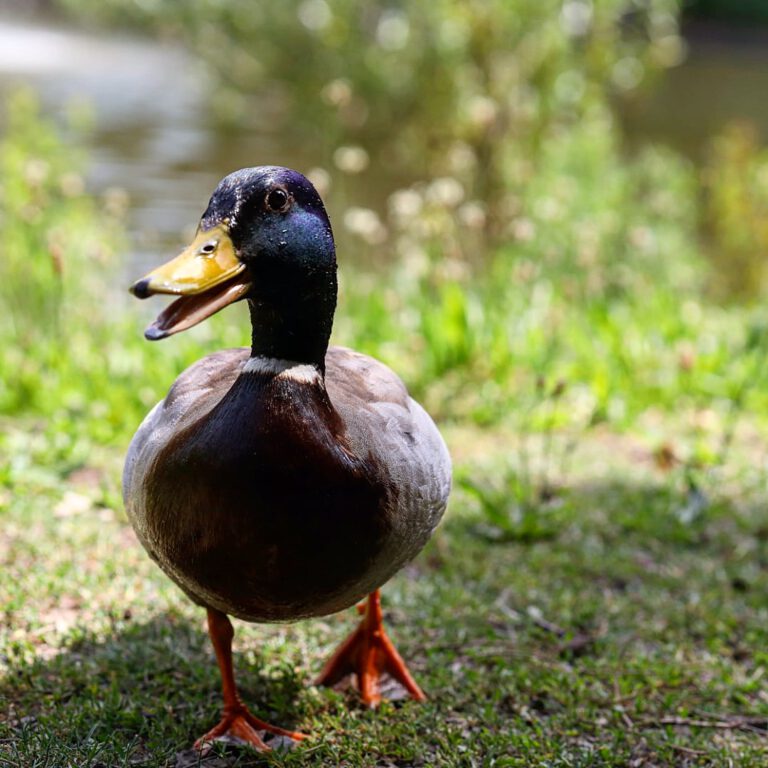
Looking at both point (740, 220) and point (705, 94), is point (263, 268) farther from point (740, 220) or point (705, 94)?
point (705, 94)

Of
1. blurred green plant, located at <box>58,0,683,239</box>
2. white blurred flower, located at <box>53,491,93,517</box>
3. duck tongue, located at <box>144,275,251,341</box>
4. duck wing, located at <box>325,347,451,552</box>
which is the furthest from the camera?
blurred green plant, located at <box>58,0,683,239</box>

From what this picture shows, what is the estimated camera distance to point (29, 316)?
17.0 ft

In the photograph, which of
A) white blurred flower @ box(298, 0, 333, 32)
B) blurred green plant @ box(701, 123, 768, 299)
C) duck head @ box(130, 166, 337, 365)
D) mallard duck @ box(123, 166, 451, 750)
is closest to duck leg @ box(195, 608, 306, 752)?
mallard duck @ box(123, 166, 451, 750)

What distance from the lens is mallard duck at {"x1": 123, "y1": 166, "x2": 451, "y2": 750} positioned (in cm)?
199

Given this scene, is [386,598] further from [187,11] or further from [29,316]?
[187,11]

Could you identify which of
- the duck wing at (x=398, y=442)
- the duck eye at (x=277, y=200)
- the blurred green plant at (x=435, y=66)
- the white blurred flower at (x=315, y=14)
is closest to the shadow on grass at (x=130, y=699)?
the duck wing at (x=398, y=442)

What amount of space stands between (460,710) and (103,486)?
65.5 inches

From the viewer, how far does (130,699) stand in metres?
2.56

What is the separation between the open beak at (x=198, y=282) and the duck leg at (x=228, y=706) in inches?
31.8

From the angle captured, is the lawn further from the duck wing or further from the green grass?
the duck wing

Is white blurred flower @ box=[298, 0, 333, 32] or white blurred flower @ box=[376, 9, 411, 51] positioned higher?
white blurred flower @ box=[298, 0, 333, 32]

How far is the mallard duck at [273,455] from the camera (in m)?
1.99

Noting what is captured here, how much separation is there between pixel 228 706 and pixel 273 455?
77cm

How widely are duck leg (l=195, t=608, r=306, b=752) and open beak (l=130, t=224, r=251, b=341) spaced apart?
0.81 meters
